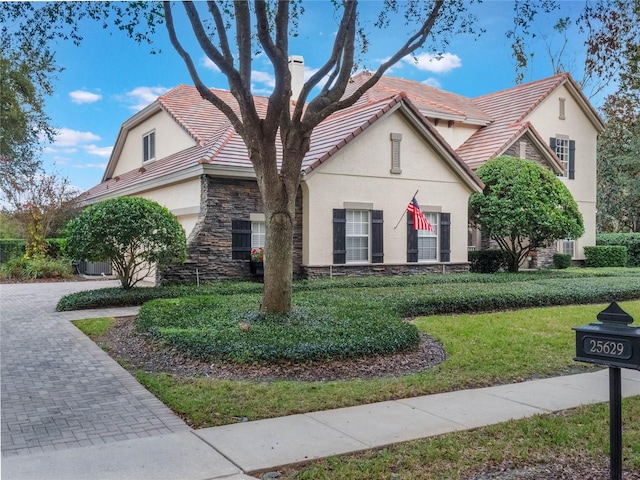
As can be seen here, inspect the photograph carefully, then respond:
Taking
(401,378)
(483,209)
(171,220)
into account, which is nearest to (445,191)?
(483,209)

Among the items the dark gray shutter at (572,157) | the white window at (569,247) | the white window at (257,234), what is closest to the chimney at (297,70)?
the white window at (257,234)

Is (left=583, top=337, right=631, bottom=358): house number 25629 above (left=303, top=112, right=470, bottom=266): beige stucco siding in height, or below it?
below

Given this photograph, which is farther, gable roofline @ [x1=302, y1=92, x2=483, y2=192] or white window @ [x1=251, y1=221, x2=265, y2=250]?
gable roofline @ [x1=302, y1=92, x2=483, y2=192]

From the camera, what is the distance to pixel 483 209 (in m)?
20.7

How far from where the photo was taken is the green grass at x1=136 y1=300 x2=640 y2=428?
6047 mm

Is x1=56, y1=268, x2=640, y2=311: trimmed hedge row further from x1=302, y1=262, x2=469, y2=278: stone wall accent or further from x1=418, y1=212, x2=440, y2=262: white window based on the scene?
x1=418, y1=212, x2=440, y2=262: white window

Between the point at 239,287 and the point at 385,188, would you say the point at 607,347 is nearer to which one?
the point at 239,287

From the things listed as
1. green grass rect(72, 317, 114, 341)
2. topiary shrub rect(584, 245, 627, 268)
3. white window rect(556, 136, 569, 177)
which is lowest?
green grass rect(72, 317, 114, 341)

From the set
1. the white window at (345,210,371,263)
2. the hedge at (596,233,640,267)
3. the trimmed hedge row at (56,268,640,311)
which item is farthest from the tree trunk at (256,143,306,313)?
the hedge at (596,233,640,267)

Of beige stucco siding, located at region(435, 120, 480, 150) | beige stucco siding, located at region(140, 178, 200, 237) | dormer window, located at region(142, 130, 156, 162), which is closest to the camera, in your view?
beige stucco siding, located at region(140, 178, 200, 237)

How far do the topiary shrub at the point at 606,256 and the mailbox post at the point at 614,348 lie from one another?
2488cm

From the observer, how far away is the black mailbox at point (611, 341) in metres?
3.87

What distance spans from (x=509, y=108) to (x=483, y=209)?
29.9 feet

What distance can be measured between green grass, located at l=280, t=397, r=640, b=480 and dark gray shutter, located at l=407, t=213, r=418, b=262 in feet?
43.5
